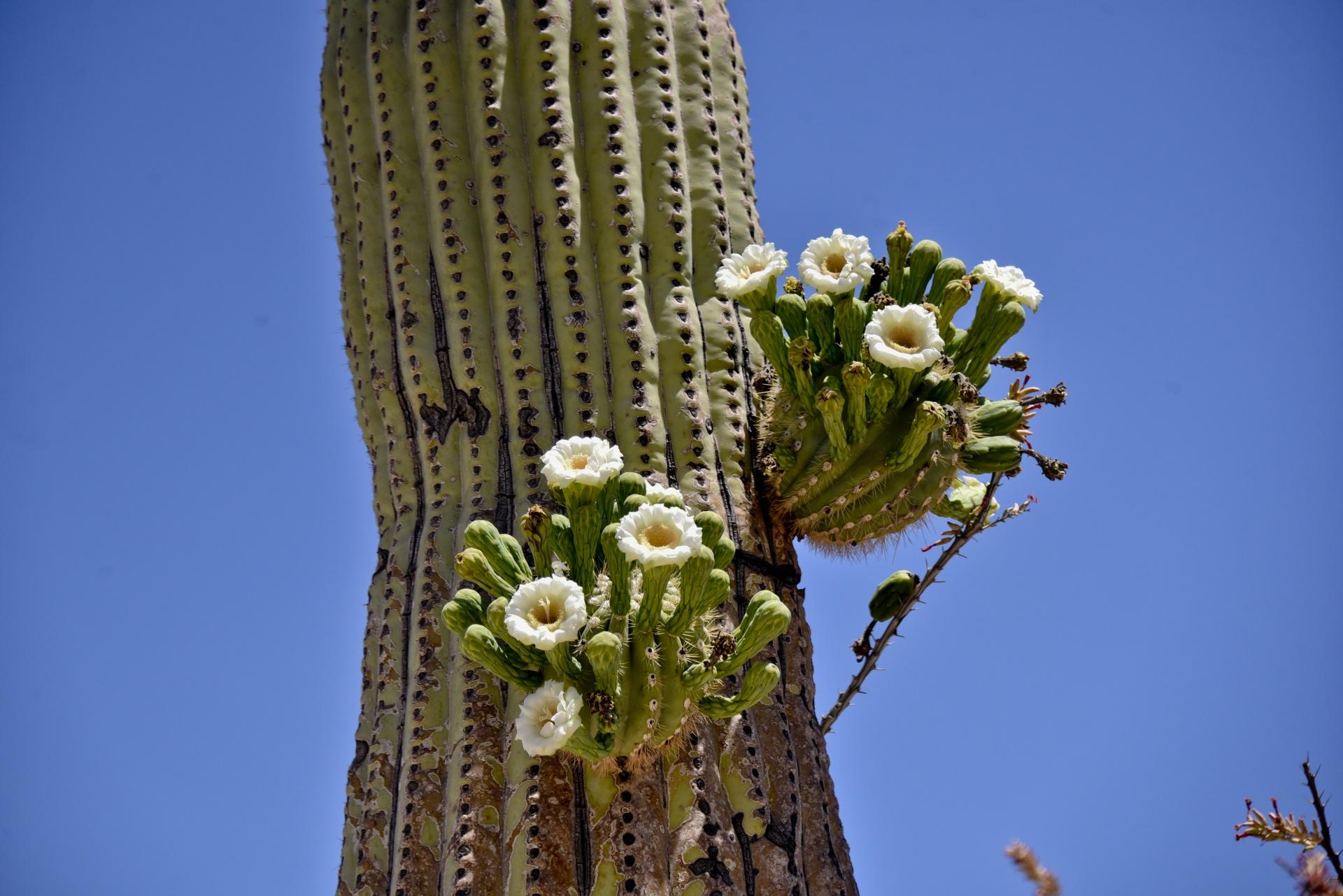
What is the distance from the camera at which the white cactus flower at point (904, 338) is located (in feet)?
15.6

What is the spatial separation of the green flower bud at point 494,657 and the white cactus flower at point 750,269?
1490 millimetres

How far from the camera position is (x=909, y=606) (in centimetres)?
581

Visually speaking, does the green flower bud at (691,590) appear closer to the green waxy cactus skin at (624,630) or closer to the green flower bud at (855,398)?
the green waxy cactus skin at (624,630)

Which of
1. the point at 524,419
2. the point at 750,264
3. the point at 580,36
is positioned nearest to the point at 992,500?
the point at 750,264

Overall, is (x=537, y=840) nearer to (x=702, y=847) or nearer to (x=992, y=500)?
(x=702, y=847)

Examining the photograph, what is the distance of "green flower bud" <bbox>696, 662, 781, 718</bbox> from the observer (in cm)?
440

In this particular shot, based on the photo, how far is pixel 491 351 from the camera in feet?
16.9

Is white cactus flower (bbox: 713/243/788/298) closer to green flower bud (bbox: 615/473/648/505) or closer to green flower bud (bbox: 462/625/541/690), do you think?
green flower bud (bbox: 615/473/648/505)

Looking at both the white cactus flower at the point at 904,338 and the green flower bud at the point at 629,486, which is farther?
the white cactus flower at the point at 904,338

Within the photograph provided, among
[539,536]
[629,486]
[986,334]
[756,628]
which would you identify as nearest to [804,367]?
[986,334]

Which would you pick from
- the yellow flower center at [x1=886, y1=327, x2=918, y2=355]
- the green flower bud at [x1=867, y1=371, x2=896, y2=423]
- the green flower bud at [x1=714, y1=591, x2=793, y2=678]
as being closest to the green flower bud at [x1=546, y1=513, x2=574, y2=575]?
the green flower bud at [x1=714, y1=591, x2=793, y2=678]

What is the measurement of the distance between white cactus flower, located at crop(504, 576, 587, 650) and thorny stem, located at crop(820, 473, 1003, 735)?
5.61 ft

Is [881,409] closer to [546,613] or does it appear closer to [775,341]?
[775,341]

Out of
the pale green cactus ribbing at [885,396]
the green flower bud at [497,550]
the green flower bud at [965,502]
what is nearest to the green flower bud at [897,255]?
the pale green cactus ribbing at [885,396]
